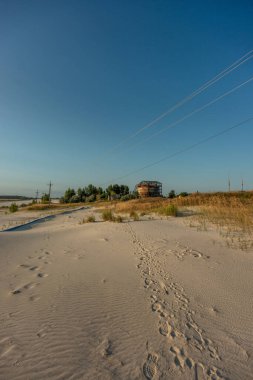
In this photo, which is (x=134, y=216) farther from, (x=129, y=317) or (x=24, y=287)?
(x=129, y=317)

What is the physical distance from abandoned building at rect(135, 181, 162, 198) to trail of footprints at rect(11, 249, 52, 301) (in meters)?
47.1

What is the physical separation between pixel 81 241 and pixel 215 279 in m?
5.13

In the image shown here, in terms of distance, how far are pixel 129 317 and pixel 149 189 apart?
51.5 m

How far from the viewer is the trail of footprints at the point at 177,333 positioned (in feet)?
6.35

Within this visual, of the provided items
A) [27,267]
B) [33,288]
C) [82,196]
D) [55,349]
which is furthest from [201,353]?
[82,196]

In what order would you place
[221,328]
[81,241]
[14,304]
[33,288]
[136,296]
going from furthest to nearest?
[81,241] < [33,288] < [136,296] < [14,304] < [221,328]

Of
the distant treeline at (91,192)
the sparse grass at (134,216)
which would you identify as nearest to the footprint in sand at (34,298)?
the sparse grass at (134,216)

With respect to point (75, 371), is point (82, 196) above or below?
above

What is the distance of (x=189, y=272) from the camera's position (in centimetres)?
430

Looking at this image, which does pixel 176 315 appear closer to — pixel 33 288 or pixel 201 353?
pixel 201 353

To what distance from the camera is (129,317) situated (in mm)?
2777

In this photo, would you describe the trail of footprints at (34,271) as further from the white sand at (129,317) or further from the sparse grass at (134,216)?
the sparse grass at (134,216)

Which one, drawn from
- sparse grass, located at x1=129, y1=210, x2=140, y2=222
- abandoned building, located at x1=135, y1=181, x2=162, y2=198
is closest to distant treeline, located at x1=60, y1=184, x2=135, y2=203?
abandoned building, located at x1=135, y1=181, x2=162, y2=198

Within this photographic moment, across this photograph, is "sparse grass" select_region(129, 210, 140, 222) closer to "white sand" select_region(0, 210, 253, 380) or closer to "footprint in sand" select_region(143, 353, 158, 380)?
"white sand" select_region(0, 210, 253, 380)
